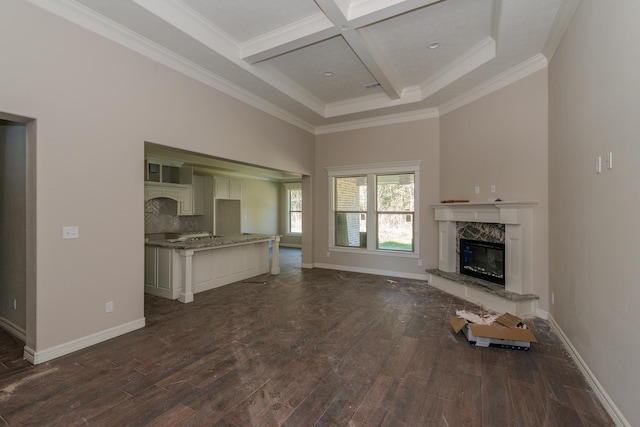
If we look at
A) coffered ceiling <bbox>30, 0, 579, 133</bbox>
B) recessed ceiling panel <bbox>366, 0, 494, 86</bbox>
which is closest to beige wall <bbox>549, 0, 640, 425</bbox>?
coffered ceiling <bbox>30, 0, 579, 133</bbox>

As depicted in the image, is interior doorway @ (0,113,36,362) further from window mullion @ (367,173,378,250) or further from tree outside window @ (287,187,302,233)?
tree outside window @ (287,187,302,233)

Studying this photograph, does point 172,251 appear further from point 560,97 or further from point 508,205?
point 560,97

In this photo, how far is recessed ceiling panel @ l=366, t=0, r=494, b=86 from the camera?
3139mm

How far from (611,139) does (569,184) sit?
952 mm

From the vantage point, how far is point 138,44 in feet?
10.5

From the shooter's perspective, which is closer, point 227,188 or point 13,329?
point 13,329

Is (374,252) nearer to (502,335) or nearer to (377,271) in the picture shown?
(377,271)

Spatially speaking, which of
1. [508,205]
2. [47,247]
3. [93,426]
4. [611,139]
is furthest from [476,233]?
[47,247]

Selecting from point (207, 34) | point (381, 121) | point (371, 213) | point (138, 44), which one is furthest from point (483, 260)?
point (138, 44)

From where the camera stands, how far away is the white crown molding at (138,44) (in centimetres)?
264

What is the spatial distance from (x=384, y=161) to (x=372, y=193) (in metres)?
0.70

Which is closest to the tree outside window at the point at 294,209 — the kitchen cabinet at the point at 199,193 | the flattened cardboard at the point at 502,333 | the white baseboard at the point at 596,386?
the kitchen cabinet at the point at 199,193

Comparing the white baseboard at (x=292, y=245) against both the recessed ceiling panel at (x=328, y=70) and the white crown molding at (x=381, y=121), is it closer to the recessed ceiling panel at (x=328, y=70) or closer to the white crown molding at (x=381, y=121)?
the white crown molding at (x=381, y=121)

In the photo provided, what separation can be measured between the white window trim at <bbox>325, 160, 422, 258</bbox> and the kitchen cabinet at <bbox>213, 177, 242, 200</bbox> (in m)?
3.47
